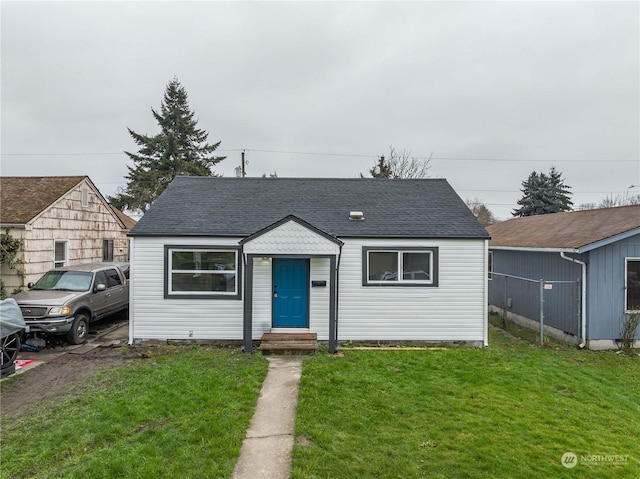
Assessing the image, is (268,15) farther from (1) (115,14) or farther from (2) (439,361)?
(2) (439,361)

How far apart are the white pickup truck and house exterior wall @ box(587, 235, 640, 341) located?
1356 centimetres

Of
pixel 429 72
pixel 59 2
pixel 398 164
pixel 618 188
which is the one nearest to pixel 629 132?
pixel 429 72

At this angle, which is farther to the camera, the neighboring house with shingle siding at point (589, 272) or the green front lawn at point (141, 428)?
the neighboring house with shingle siding at point (589, 272)

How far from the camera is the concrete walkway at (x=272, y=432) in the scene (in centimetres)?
374

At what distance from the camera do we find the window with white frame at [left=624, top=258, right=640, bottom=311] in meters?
9.35

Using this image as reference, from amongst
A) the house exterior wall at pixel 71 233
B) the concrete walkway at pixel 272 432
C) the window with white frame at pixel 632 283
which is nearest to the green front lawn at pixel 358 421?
the concrete walkway at pixel 272 432

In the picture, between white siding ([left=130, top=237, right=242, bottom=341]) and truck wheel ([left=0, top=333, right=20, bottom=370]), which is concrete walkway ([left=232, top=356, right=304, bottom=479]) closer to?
white siding ([left=130, top=237, right=242, bottom=341])

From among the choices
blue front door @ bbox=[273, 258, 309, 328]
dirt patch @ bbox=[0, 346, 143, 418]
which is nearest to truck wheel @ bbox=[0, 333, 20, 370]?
dirt patch @ bbox=[0, 346, 143, 418]

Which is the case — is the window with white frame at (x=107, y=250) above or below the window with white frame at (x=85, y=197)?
below

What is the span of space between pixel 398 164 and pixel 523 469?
31.5 m

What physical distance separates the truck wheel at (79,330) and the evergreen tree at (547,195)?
30.2 meters

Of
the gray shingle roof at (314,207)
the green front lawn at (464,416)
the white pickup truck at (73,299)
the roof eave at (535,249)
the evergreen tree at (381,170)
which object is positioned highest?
the evergreen tree at (381,170)

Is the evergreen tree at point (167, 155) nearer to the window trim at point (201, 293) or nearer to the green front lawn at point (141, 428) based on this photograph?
the window trim at point (201, 293)

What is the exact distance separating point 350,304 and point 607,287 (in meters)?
6.92
